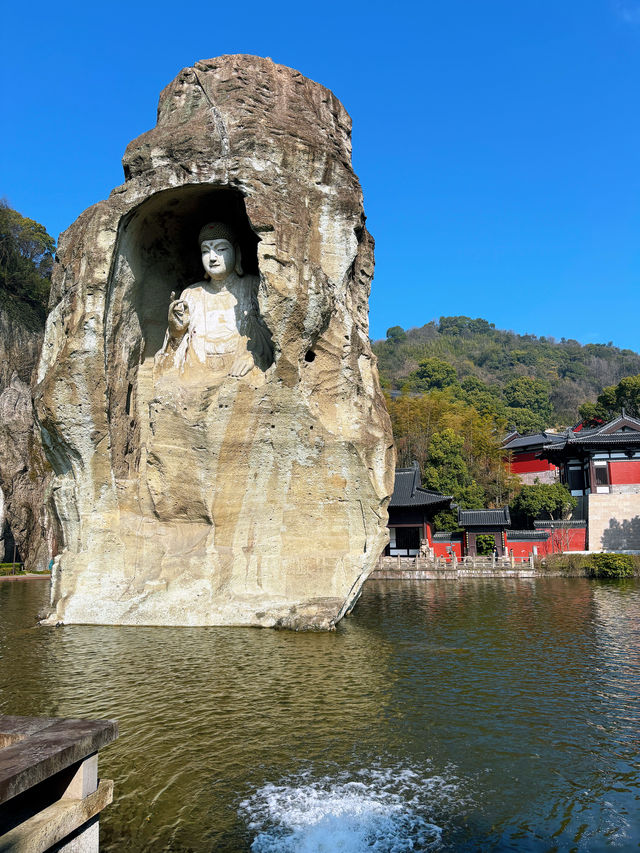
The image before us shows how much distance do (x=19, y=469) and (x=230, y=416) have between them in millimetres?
22450

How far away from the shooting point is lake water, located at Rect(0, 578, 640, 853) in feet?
15.2

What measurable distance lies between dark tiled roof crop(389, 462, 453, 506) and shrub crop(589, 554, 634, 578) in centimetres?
718

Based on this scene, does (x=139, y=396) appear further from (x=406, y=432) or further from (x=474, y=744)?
(x=406, y=432)

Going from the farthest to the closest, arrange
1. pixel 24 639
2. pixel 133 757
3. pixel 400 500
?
pixel 400 500, pixel 24 639, pixel 133 757

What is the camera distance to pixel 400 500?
100 feet

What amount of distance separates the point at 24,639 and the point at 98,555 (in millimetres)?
1903

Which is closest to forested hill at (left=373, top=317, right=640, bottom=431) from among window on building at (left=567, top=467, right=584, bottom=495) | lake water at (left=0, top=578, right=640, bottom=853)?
window on building at (left=567, top=467, right=584, bottom=495)

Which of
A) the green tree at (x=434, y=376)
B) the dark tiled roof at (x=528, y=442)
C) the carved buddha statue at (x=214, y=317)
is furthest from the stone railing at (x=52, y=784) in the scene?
the green tree at (x=434, y=376)

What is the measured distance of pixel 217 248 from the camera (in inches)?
527

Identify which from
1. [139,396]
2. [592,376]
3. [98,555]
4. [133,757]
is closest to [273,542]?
[98,555]

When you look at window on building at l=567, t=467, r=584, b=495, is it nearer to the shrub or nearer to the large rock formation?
the shrub

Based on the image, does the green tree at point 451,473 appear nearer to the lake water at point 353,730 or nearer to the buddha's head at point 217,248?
the lake water at point 353,730

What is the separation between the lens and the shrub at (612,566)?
24.2 meters

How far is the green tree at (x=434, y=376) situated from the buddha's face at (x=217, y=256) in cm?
7584
